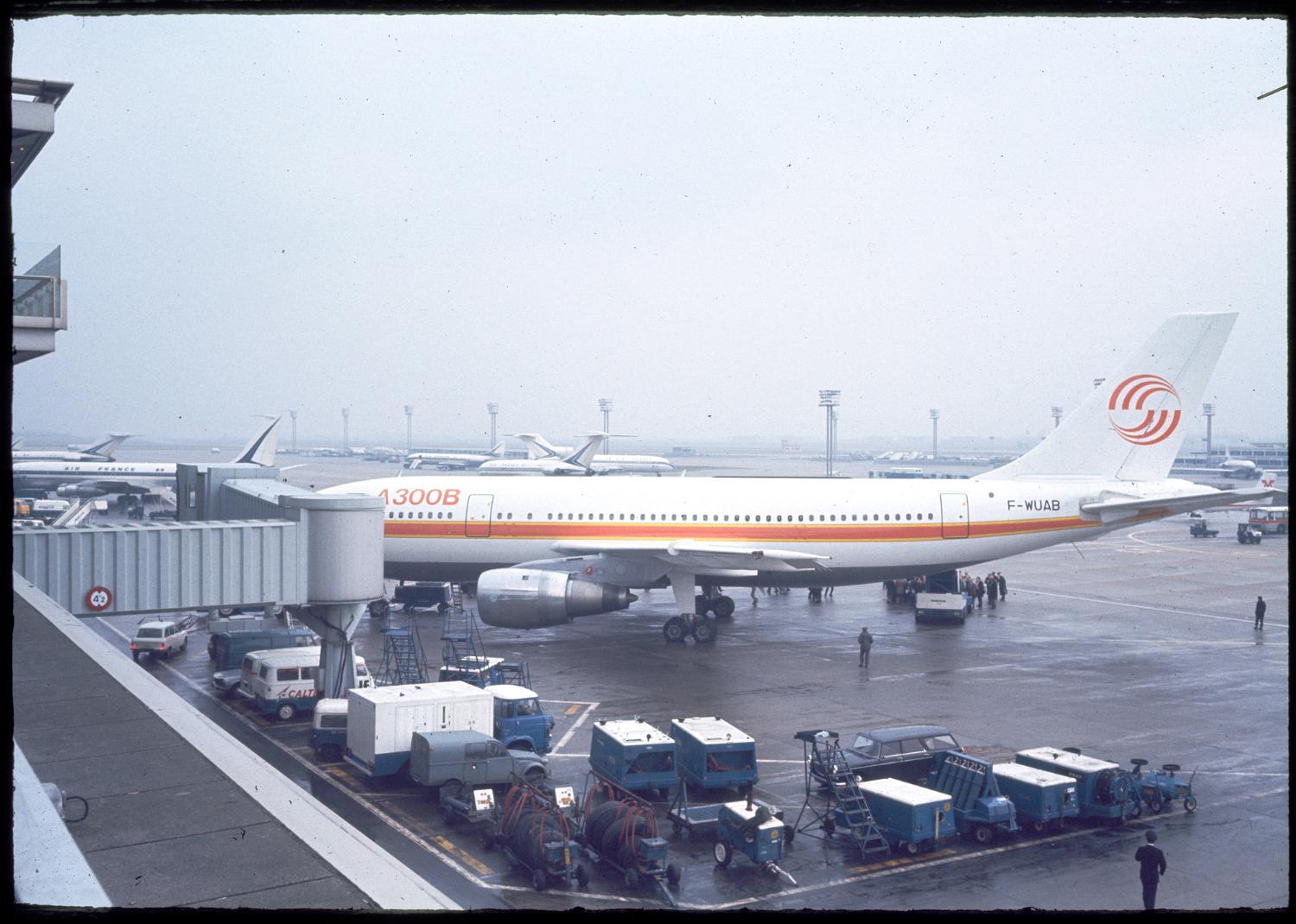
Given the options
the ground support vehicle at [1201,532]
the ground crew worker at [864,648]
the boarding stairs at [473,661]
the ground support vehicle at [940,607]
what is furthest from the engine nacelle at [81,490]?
the ground support vehicle at [1201,532]

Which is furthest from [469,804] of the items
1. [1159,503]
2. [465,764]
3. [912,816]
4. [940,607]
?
[1159,503]

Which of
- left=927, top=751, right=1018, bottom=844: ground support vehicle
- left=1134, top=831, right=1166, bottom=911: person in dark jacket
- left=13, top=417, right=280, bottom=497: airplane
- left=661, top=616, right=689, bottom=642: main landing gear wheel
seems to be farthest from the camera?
left=13, top=417, right=280, bottom=497: airplane

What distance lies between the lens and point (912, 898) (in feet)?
55.0

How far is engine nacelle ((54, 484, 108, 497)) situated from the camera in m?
88.9

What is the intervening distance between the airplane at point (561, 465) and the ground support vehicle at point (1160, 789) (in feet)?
266

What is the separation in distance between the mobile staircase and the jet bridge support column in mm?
11417

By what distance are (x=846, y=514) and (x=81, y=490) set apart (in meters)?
75.8

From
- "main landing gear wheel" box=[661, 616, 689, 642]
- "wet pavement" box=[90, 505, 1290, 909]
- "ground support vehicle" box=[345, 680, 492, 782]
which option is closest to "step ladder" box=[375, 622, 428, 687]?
"wet pavement" box=[90, 505, 1290, 909]

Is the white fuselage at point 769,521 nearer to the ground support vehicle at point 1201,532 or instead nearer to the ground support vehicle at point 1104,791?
the ground support vehicle at point 1104,791

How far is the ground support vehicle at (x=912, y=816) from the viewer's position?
18844 mm

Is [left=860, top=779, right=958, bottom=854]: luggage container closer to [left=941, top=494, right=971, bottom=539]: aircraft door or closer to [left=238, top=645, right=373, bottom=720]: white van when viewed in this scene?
[left=238, top=645, right=373, bottom=720]: white van

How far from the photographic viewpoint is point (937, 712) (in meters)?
28.3

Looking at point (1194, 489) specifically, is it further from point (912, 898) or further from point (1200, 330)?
point (912, 898)

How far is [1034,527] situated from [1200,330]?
9.62 metres
